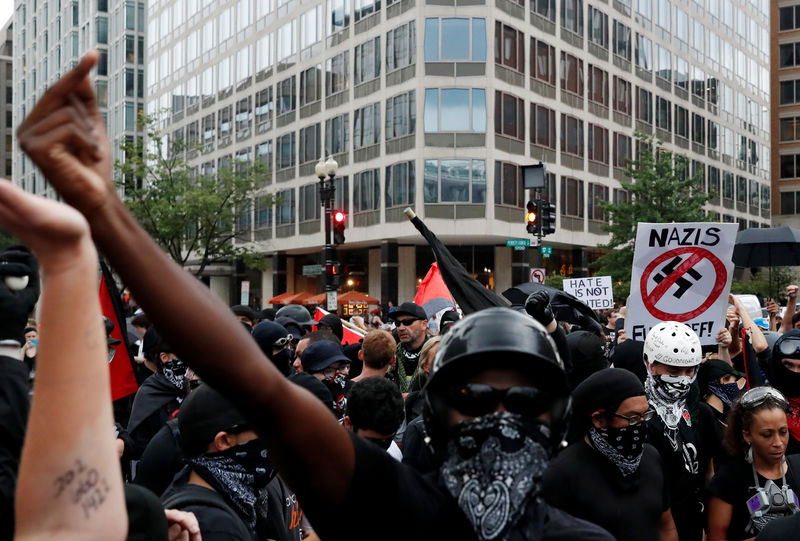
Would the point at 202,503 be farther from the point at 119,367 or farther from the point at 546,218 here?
the point at 546,218

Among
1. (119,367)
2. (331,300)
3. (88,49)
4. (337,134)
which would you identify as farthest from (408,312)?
(88,49)

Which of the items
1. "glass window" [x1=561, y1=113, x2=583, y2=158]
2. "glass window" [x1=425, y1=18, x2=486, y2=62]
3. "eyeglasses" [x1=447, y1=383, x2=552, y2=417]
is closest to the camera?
"eyeglasses" [x1=447, y1=383, x2=552, y2=417]

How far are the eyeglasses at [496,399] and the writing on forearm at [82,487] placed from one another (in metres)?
0.85

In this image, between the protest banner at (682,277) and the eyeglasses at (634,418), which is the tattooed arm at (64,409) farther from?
the protest banner at (682,277)

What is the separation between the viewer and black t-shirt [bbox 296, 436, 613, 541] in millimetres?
1727

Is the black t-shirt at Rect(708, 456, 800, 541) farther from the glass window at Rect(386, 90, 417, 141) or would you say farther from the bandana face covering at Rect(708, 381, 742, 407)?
the glass window at Rect(386, 90, 417, 141)

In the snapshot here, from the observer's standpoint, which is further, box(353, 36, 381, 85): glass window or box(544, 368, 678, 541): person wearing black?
box(353, 36, 381, 85): glass window

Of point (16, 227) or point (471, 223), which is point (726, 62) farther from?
point (16, 227)

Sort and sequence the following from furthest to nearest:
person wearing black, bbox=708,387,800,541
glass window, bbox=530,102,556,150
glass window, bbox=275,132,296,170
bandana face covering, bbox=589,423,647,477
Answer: glass window, bbox=275,132,296,170
glass window, bbox=530,102,556,150
person wearing black, bbox=708,387,800,541
bandana face covering, bbox=589,423,647,477

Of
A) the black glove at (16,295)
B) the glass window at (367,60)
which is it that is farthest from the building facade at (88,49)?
the black glove at (16,295)

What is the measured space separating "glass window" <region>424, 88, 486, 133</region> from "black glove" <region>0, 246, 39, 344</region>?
34556 mm

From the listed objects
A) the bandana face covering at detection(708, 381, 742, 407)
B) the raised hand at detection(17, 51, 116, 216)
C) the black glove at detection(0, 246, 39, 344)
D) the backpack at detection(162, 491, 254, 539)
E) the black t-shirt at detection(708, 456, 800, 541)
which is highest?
the raised hand at detection(17, 51, 116, 216)

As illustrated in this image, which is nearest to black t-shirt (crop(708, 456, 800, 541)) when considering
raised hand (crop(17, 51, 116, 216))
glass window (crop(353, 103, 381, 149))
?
raised hand (crop(17, 51, 116, 216))

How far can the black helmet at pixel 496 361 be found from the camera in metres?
1.89
